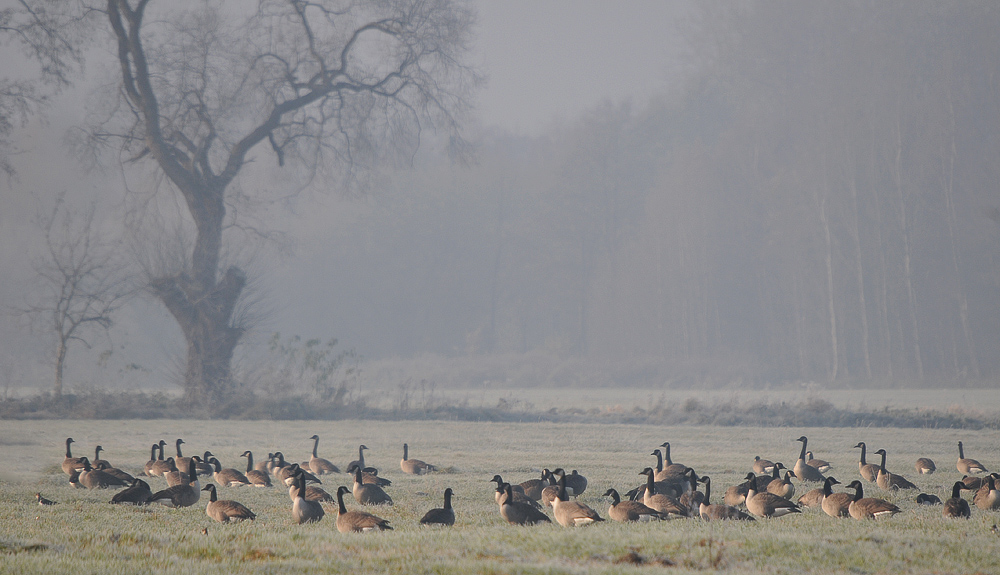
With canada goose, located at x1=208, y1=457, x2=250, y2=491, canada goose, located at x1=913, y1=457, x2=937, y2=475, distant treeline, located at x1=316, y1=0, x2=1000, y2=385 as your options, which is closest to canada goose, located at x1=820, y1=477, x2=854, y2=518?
canada goose, located at x1=913, y1=457, x2=937, y2=475

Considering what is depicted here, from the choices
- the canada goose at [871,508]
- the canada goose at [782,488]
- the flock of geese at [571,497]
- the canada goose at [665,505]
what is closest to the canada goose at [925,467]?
the flock of geese at [571,497]

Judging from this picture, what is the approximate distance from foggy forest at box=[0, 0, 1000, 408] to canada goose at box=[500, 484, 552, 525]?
23.0m

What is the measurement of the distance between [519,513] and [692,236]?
55018 mm

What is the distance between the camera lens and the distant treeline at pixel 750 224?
165 feet

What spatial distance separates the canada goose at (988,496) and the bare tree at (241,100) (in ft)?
80.6

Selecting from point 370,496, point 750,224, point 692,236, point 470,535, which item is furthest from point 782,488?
point 750,224

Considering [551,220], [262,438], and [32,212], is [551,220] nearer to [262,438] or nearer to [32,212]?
[32,212]

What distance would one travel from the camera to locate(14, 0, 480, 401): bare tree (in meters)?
29.2

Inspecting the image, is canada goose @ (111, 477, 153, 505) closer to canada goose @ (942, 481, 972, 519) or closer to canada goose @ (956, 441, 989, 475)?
canada goose @ (942, 481, 972, 519)

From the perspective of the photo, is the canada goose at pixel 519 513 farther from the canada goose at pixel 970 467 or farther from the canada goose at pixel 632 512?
the canada goose at pixel 970 467

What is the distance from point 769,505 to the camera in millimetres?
9180

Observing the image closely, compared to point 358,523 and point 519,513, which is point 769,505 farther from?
point 358,523

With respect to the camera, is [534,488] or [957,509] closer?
[957,509]

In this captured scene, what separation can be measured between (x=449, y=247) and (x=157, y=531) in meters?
72.2
